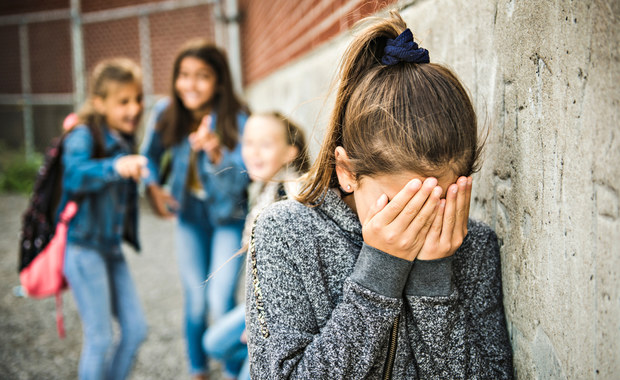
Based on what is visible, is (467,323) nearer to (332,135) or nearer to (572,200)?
(572,200)

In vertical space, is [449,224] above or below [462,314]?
above

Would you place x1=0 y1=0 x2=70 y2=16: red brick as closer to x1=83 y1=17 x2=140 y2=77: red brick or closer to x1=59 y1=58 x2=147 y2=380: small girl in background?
x1=83 y1=17 x2=140 y2=77: red brick

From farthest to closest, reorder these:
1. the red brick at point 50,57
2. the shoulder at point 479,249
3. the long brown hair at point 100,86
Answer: the red brick at point 50,57 → the long brown hair at point 100,86 → the shoulder at point 479,249

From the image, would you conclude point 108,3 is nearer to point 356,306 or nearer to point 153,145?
point 153,145

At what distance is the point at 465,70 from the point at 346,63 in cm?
54

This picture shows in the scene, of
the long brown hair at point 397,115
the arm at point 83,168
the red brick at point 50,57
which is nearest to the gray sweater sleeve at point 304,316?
the long brown hair at point 397,115

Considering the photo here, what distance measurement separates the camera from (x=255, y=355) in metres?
1.29

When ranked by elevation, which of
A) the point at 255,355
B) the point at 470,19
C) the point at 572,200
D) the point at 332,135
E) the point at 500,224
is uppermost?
the point at 470,19

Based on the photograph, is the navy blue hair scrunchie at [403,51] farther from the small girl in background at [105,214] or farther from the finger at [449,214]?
the small girl in background at [105,214]

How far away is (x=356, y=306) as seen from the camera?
1204mm

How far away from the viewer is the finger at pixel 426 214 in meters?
1.16

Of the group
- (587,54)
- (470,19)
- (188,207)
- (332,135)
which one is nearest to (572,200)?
(587,54)

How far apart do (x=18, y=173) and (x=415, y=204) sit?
11.4m

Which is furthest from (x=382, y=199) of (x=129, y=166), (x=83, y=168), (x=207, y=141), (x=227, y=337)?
(x=207, y=141)
